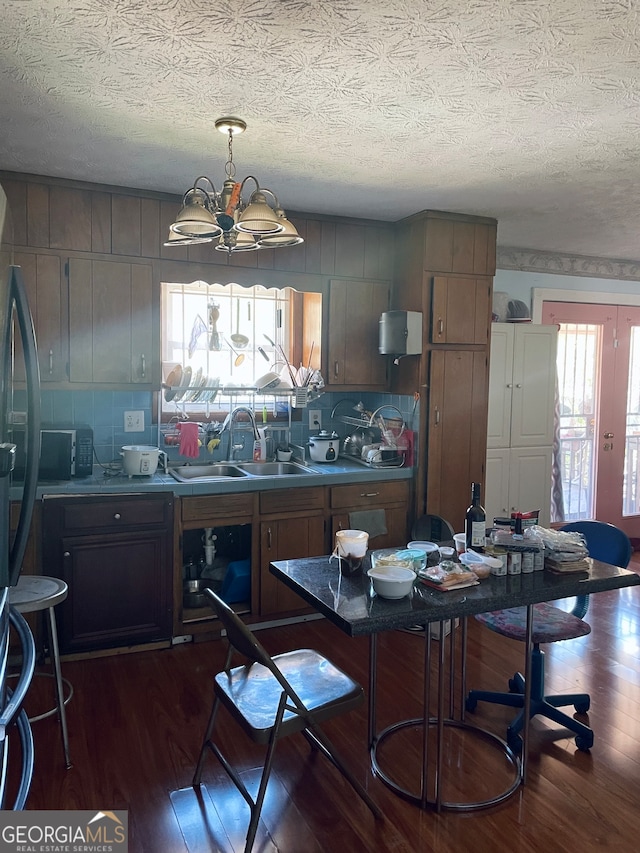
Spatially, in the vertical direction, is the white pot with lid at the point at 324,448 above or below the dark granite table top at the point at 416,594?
above

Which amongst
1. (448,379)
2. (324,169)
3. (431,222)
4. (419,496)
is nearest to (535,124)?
(324,169)

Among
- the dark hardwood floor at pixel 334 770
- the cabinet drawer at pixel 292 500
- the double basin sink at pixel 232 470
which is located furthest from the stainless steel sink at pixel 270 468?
the dark hardwood floor at pixel 334 770

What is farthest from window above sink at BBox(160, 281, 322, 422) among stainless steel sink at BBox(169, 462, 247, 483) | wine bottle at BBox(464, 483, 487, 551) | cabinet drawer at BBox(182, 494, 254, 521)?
wine bottle at BBox(464, 483, 487, 551)

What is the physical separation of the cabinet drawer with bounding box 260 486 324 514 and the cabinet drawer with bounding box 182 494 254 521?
0.28 feet

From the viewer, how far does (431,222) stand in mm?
3861

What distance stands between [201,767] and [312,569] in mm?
804

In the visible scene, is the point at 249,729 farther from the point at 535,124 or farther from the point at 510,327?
the point at 510,327

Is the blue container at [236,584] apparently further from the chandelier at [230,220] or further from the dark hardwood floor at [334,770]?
the chandelier at [230,220]

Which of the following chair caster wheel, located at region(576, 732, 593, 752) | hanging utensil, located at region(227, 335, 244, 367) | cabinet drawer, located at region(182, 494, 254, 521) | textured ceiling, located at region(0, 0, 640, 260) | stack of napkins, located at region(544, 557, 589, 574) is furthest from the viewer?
hanging utensil, located at region(227, 335, 244, 367)

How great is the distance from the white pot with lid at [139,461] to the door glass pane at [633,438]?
4.22 m

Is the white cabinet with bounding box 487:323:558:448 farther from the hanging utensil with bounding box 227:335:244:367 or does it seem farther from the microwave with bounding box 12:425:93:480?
the microwave with bounding box 12:425:93:480

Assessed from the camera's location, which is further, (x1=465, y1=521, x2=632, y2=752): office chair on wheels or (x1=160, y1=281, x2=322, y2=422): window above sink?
Result: (x1=160, y1=281, x2=322, y2=422): window above sink

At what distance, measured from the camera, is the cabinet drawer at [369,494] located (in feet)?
12.5

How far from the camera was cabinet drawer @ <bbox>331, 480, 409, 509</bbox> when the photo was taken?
380cm
